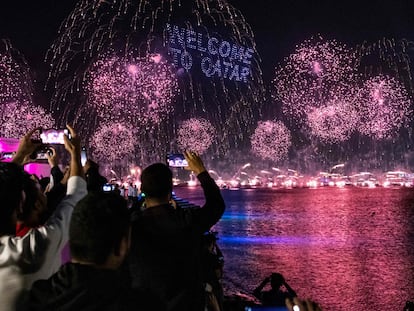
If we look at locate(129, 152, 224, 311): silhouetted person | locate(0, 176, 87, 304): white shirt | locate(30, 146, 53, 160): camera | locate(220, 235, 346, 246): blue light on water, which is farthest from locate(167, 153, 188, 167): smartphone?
locate(220, 235, 346, 246): blue light on water

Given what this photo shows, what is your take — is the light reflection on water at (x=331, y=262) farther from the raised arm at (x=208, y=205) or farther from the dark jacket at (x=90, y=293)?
the dark jacket at (x=90, y=293)

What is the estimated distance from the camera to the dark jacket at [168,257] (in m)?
3.03

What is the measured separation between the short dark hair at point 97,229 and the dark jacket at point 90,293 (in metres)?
0.07

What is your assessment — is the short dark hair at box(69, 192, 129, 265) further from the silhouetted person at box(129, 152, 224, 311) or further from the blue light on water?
the blue light on water

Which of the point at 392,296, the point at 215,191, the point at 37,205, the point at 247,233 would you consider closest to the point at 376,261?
the point at 392,296

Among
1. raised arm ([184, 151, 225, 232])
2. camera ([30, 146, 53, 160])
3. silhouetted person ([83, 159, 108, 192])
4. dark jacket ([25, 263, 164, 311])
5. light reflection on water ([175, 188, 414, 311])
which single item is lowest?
light reflection on water ([175, 188, 414, 311])

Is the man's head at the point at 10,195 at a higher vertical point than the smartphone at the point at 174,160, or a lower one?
lower

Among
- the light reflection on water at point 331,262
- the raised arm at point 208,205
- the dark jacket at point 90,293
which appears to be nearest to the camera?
the dark jacket at point 90,293

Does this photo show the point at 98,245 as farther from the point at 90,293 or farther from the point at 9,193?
the point at 9,193

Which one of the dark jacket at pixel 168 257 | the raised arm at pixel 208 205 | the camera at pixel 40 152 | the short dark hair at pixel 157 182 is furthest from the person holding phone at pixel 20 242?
the raised arm at pixel 208 205

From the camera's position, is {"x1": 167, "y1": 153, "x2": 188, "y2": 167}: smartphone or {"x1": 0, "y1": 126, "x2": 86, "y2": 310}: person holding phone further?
{"x1": 167, "y1": 153, "x2": 188, "y2": 167}: smartphone

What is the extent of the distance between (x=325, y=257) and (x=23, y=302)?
13.0 m

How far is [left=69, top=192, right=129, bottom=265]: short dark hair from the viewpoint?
2.15 m

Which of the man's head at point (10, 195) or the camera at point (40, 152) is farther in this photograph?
the camera at point (40, 152)
